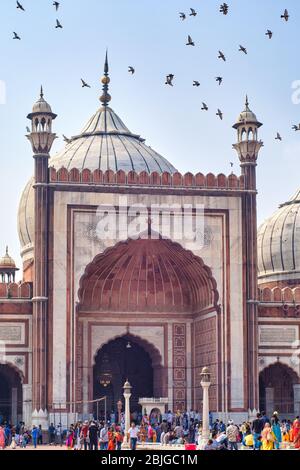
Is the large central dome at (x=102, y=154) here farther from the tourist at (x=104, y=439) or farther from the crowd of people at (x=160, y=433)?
the tourist at (x=104, y=439)

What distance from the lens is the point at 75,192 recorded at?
3247cm

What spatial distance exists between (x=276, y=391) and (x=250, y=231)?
5.21 meters

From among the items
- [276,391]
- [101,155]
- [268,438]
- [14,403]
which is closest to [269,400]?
[276,391]

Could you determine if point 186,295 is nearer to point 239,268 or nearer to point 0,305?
point 239,268

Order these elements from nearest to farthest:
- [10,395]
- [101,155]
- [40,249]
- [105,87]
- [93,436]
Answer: [93,436] < [40,249] < [10,395] < [101,155] < [105,87]

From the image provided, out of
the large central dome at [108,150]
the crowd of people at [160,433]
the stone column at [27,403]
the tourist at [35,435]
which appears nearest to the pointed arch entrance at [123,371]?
the crowd of people at [160,433]

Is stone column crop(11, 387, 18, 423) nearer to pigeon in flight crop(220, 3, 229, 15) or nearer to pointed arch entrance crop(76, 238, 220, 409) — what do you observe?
pointed arch entrance crop(76, 238, 220, 409)

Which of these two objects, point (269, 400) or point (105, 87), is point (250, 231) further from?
point (105, 87)

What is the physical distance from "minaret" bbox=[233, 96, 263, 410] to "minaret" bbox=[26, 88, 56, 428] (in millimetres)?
5152

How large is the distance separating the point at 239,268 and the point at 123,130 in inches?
313

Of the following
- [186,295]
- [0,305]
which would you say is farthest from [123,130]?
[0,305]

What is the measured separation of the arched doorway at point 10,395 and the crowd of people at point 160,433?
97cm

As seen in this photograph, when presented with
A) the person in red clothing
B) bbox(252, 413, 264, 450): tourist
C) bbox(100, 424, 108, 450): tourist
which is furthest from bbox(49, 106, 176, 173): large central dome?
bbox(100, 424, 108, 450): tourist

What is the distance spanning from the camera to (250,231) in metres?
33.3
